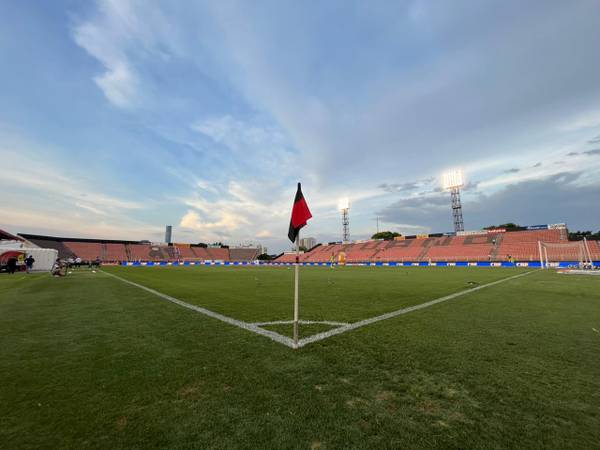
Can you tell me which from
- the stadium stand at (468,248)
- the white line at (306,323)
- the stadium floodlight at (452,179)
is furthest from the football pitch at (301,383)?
the stadium floodlight at (452,179)

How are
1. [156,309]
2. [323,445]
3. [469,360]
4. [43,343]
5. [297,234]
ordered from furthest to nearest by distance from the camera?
[156,309] → [297,234] → [43,343] → [469,360] → [323,445]

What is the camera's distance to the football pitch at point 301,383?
7.24 ft

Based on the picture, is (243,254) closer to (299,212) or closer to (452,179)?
(452,179)

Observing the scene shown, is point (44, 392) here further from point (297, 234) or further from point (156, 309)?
point (156, 309)

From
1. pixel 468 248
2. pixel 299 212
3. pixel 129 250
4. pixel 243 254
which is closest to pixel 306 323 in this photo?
pixel 299 212

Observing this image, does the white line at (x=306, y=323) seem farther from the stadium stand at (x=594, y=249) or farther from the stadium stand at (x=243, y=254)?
the stadium stand at (x=243, y=254)

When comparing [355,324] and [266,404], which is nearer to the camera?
[266,404]

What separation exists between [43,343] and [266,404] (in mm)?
4414

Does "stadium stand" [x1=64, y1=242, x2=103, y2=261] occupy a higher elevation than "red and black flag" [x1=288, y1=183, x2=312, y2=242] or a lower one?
higher

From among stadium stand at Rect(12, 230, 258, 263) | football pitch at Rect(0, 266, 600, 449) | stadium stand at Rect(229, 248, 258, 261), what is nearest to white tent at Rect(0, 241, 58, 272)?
football pitch at Rect(0, 266, 600, 449)

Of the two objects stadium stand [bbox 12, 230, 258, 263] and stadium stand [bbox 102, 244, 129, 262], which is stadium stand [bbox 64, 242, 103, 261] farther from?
stadium stand [bbox 102, 244, 129, 262]

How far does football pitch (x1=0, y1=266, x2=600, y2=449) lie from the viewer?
2.21 m

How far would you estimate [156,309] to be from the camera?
25.4ft

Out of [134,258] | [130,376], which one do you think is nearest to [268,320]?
Result: [130,376]
